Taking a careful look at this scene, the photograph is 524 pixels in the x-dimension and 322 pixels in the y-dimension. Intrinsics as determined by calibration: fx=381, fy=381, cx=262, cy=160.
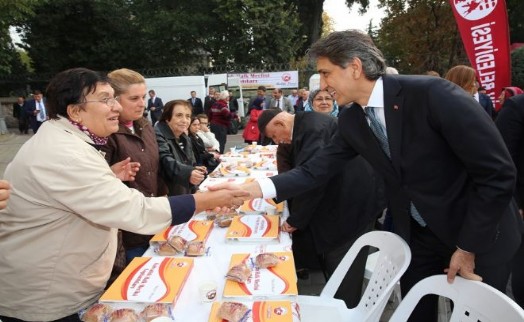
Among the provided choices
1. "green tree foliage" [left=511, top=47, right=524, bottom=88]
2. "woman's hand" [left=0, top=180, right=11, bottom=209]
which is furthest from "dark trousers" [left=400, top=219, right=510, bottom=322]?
"green tree foliage" [left=511, top=47, right=524, bottom=88]

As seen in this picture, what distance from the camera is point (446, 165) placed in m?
1.75

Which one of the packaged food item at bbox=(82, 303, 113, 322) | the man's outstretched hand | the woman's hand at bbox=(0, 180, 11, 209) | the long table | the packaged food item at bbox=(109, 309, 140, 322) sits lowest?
the long table

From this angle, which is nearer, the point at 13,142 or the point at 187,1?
the point at 13,142

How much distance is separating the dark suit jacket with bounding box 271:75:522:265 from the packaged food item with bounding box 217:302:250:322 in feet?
3.12

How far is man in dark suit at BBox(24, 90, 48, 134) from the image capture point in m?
15.0

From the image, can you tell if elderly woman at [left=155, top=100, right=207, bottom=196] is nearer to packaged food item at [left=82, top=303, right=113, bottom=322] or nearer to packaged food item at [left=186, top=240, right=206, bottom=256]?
packaged food item at [left=186, top=240, right=206, bottom=256]

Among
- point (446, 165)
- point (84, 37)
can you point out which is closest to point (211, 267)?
point (446, 165)

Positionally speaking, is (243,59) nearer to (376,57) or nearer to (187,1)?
(187,1)

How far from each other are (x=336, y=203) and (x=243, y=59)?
2087 centimetres

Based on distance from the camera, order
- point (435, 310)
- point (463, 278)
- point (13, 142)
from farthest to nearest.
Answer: point (13, 142), point (435, 310), point (463, 278)

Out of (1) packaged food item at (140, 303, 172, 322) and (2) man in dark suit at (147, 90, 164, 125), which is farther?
(2) man in dark suit at (147, 90, 164, 125)

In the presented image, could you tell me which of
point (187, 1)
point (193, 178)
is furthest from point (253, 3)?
point (193, 178)

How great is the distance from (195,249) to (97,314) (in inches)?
26.7

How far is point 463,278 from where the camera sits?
1623 millimetres
